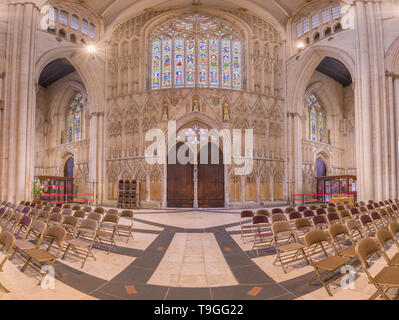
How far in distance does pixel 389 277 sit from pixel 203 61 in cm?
1785

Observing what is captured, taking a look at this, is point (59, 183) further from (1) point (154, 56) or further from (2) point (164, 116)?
(1) point (154, 56)

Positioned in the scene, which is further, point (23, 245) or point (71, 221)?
point (71, 221)

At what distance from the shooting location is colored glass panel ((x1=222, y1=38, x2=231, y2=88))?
18438 mm

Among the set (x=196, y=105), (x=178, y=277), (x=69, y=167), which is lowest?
(x=178, y=277)

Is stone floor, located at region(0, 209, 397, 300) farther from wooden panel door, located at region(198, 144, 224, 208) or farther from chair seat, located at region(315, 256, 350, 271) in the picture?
wooden panel door, located at region(198, 144, 224, 208)

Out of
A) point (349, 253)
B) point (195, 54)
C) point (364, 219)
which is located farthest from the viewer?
point (195, 54)

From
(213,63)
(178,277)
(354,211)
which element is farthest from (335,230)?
(213,63)

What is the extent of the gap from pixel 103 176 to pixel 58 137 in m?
10.3

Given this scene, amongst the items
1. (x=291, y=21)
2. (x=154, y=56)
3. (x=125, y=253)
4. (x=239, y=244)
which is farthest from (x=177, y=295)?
(x=291, y=21)

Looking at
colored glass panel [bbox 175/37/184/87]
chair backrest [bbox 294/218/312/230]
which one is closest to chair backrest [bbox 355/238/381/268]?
chair backrest [bbox 294/218/312/230]

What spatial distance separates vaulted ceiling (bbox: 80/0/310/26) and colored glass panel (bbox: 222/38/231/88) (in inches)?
112

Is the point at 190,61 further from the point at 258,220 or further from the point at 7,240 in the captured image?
the point at 7,240

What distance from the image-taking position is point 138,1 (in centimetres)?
1773

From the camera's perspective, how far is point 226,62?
18625mm
